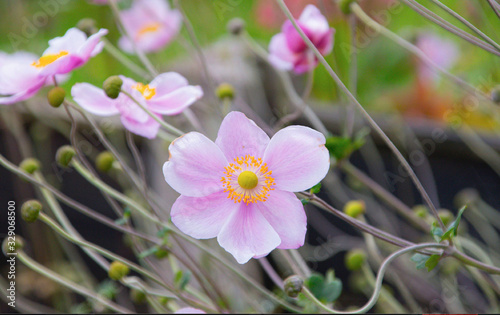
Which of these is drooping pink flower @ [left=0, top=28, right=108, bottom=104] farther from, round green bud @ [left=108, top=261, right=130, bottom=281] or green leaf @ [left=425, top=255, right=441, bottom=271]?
green leaf @ [left=425, top=255, right=441, bottom=271]

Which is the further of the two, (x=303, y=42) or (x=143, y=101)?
(x=303, y=42)

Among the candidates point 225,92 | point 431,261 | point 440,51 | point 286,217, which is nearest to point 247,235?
point 286,217

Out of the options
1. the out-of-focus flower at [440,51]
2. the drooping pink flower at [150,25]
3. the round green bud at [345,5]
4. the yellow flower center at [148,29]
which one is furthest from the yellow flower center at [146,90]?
the out-of-focus flower at [440,51]

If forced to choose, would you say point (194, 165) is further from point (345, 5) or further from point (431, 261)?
point (345, 5)

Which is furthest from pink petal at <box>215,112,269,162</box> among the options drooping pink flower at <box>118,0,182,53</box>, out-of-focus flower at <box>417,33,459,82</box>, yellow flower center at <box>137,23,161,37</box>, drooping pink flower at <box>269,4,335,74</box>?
out-of-focus flower at <box>417,33,459,82</box>

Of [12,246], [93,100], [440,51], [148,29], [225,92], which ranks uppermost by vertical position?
[440,51]

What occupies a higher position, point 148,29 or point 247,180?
point 148,29

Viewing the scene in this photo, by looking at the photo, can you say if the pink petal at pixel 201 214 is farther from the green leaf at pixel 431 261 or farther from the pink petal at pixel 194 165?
the green leaf at pixel 431 261
